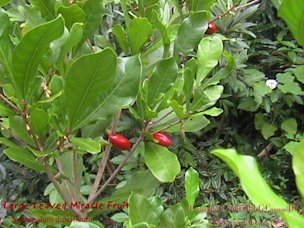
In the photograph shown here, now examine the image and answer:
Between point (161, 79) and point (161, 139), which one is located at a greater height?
point (161, 79)

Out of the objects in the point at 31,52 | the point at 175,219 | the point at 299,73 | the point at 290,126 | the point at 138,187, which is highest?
the point at 31,52

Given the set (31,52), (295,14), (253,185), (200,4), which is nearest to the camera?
(253,185)

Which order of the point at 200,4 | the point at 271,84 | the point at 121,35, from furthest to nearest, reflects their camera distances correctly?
the point at 271,84
the point at 200,4
the point at 121,35

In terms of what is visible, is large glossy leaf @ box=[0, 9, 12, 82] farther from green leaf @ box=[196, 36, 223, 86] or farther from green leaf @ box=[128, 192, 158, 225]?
green leaf @ box=[196, 36, 223, 86]

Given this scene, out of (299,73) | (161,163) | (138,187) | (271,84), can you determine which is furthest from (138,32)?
(299,73)

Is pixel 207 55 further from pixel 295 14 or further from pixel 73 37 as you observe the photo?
pixel 295 14

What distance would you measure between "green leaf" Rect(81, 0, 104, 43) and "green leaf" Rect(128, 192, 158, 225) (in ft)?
1.36

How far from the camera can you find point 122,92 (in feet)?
3.71

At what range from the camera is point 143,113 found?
4.45 feet

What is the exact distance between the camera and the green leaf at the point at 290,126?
8.13 feet

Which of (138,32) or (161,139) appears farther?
(161,139)

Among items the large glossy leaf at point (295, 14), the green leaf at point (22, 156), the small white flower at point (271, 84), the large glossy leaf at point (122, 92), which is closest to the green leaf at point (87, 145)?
the large glossy leaf at point (122, 92)

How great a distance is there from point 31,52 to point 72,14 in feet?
0.72

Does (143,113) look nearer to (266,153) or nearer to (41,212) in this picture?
(41,212)
